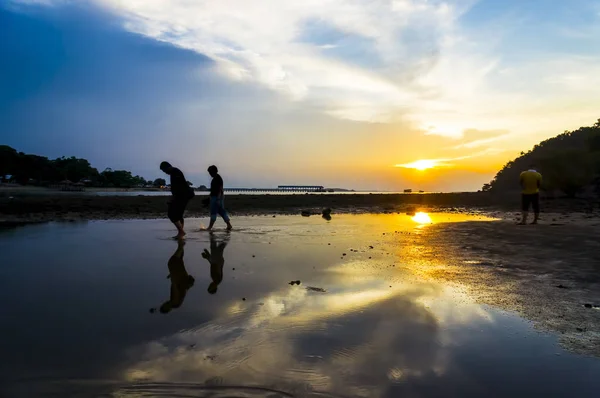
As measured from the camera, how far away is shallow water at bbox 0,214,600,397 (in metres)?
3.19

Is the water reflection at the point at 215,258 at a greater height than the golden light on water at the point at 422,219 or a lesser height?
lesser

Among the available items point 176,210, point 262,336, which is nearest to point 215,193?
point 176,210

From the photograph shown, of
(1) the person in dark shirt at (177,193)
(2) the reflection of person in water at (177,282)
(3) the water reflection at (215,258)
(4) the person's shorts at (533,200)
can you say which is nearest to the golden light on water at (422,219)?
(4) the person's shorts at (533,200)

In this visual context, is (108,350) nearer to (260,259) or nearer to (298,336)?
(298,336)

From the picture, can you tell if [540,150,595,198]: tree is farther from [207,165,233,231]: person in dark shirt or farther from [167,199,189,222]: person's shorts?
[167,199,189,222]: person's shorts

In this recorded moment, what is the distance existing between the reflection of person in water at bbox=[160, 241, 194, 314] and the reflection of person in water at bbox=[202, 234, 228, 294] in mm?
388

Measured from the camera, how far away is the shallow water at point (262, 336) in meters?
3.19

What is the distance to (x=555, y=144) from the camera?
66.9 meters

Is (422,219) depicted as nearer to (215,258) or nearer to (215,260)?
(215,258)

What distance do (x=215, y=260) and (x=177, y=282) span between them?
83.7 inches

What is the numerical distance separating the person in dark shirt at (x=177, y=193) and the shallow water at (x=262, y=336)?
4416 mm

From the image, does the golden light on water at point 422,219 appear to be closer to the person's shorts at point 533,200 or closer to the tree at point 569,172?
the person's shorts at point 533,200

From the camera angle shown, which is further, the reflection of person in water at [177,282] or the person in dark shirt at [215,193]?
the person in dark shirt at [215,193]

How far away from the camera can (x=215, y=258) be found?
29.7 ft
